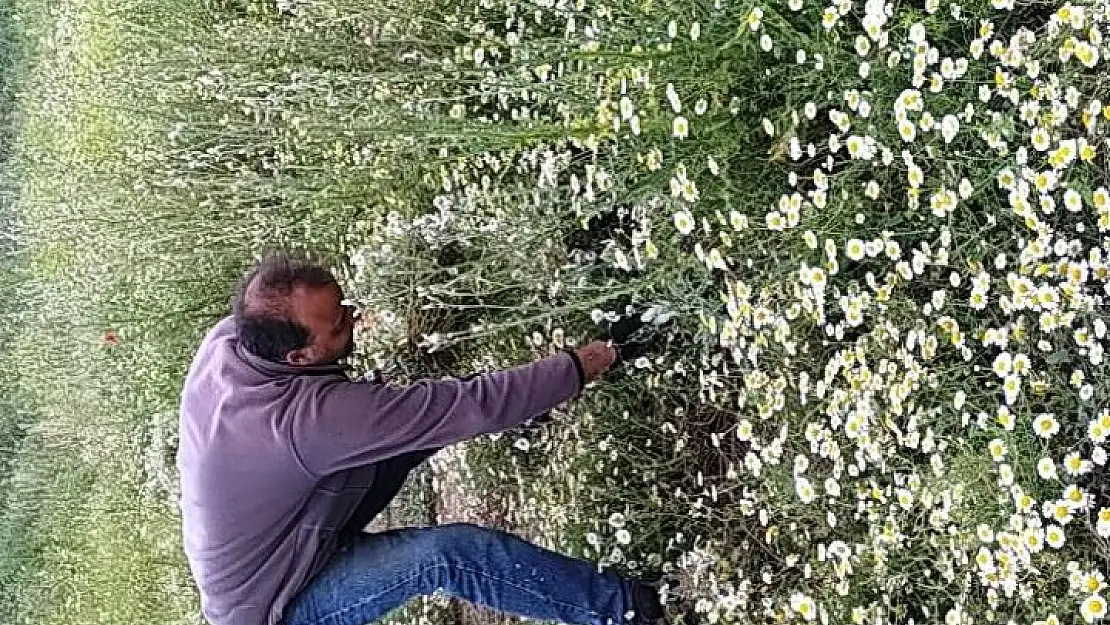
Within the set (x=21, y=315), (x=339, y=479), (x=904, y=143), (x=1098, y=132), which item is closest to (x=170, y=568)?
(x=21, y=315)

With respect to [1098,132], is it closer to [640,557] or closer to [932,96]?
[932,96]

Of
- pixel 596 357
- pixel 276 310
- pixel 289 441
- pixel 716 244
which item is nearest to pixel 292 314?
pixel 276 310

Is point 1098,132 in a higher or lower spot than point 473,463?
higher

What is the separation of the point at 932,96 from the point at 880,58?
108mm

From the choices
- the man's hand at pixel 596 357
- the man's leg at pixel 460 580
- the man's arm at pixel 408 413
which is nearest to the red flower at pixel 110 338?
the man's leg at pixel 460 580

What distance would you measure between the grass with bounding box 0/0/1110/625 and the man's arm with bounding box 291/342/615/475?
0.16m

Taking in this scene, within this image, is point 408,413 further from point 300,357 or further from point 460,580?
point 460,580

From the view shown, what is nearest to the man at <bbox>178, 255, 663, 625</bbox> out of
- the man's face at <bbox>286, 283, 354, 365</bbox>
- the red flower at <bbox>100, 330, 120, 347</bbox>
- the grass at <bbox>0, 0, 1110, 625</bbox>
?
the man's face at <bbox>286, 283, 354, 365</bbox>

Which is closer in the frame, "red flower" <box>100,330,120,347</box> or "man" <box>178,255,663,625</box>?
"man" <box>178,255,663,625</box>

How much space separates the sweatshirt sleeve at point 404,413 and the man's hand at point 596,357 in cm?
8

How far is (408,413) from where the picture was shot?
2574 mm

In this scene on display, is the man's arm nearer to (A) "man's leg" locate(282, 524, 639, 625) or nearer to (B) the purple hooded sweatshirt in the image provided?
(B) the purple hooded sweatshirt

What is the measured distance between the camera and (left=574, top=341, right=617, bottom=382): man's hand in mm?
2699

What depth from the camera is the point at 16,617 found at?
5758mm
